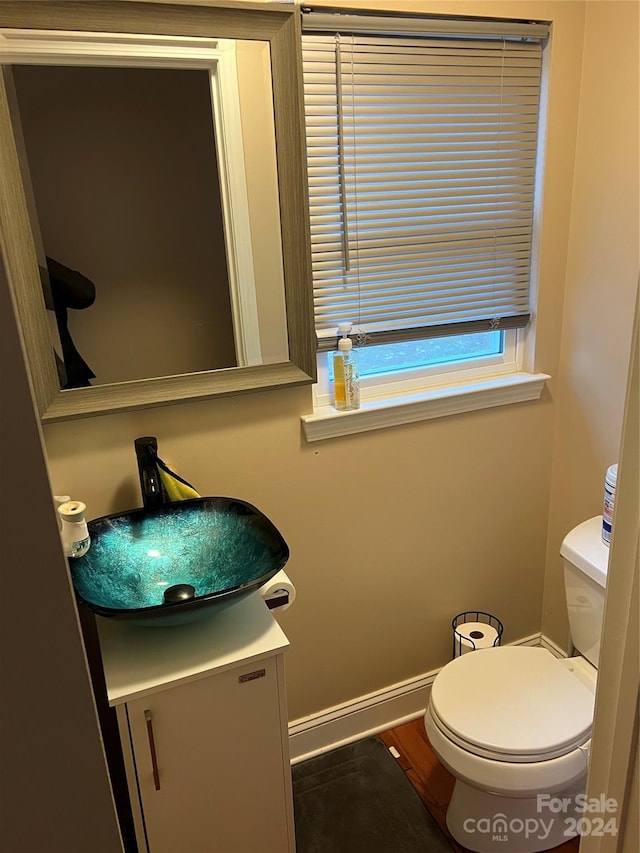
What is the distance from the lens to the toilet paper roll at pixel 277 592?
1.43 meters

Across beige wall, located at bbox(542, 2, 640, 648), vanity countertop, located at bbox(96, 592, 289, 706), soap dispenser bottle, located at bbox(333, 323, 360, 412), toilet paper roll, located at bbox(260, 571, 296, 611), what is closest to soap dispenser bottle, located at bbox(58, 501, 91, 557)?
vanity countertop, located at bbox(96, 592, 289, 706)

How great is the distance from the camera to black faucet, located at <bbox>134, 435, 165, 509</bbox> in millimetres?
1456

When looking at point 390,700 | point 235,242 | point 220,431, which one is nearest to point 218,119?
point 235,242

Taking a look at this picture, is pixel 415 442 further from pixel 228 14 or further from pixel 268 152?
pixel 228 14

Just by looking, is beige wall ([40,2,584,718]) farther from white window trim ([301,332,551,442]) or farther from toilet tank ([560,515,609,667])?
toilet tank ([560,515,609,667])

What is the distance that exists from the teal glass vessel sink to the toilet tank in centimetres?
82

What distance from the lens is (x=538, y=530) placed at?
84.7 inches

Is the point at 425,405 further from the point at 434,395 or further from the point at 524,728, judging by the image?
the point at 524,728

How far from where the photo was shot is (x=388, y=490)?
1.86 metres

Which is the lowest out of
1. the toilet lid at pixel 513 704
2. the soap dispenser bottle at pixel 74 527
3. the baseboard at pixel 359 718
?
the baseboard at pixel 359 718

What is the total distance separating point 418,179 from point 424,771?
1718 millimetres

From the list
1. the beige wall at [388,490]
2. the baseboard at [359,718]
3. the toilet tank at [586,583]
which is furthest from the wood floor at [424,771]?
the toilet tank at [586,583]

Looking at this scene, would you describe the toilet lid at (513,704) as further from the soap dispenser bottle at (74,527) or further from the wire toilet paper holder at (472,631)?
the soap dispenser bottle at (74,527)

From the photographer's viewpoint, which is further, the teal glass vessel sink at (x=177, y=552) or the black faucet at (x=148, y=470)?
the black faucet at (x=148, y=470)
